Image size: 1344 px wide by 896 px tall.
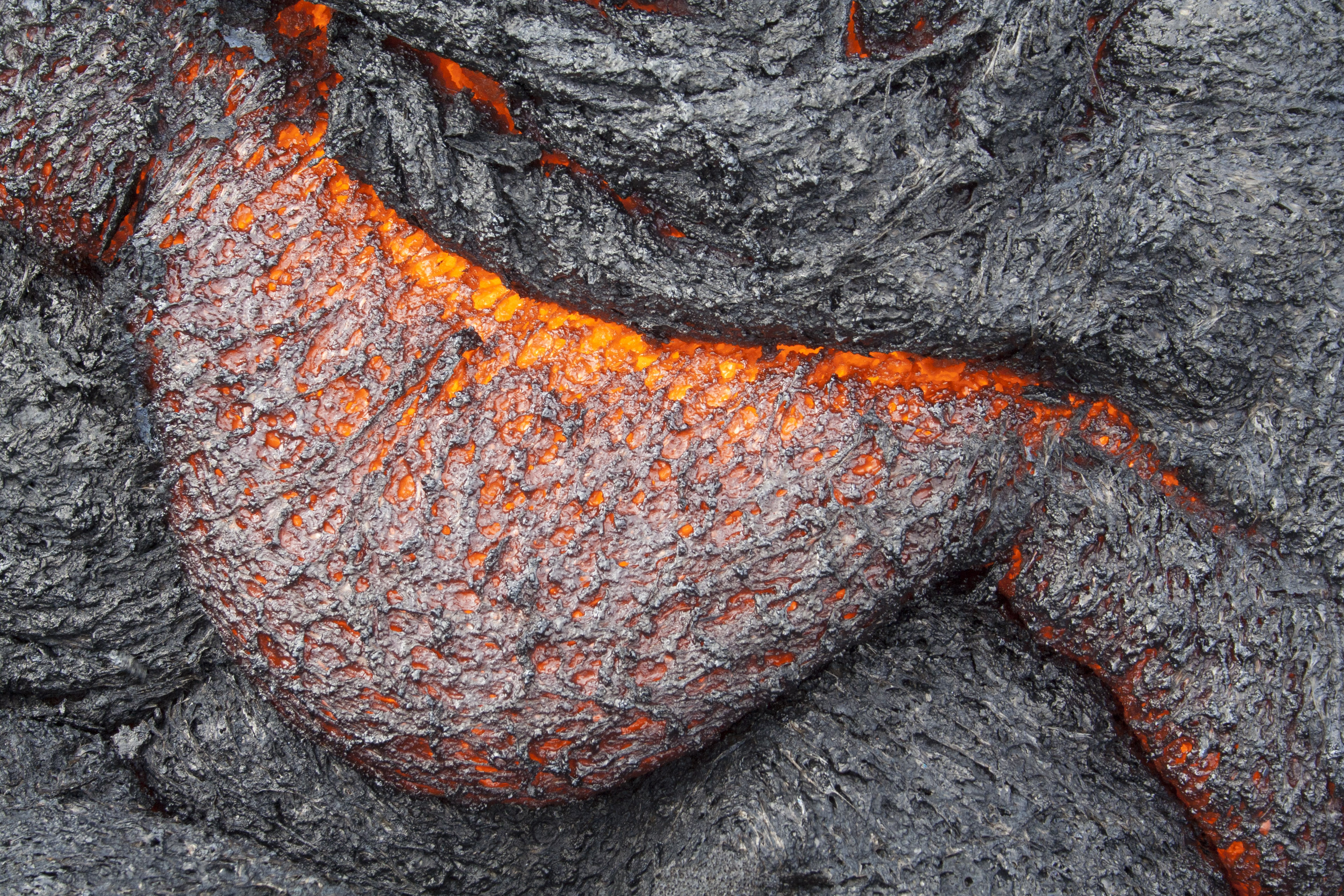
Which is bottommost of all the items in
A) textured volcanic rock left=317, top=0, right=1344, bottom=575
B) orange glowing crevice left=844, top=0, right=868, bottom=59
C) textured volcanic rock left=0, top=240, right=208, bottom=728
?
textured volcanic rock left=0, top=240, right=208, bottom=728

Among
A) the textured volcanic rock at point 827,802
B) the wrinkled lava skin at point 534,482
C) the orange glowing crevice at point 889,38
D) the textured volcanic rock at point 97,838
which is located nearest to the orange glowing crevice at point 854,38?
the orange glowing crevice at point 889,38

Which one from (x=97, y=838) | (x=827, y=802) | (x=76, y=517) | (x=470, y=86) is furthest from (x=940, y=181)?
(x=97, y=838)

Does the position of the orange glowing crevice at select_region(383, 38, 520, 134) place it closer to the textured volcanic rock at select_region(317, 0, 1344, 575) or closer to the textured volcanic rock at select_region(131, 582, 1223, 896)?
the textured volcanic rock at select_region(317, 0, 1344, 575)

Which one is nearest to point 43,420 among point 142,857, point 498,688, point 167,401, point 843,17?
point 167,401

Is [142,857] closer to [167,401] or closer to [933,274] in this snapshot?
[167,401]

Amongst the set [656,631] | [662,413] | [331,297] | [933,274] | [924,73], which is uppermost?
[924,73]

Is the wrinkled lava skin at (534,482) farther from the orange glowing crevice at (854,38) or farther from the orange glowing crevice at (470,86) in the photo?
the orange glowing crevice at (854,38)

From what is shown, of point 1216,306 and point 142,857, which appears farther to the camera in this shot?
point 142,857

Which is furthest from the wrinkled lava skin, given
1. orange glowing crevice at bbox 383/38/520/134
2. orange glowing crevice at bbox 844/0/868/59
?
orange glowing crevice at bbox 844/0/868/59
